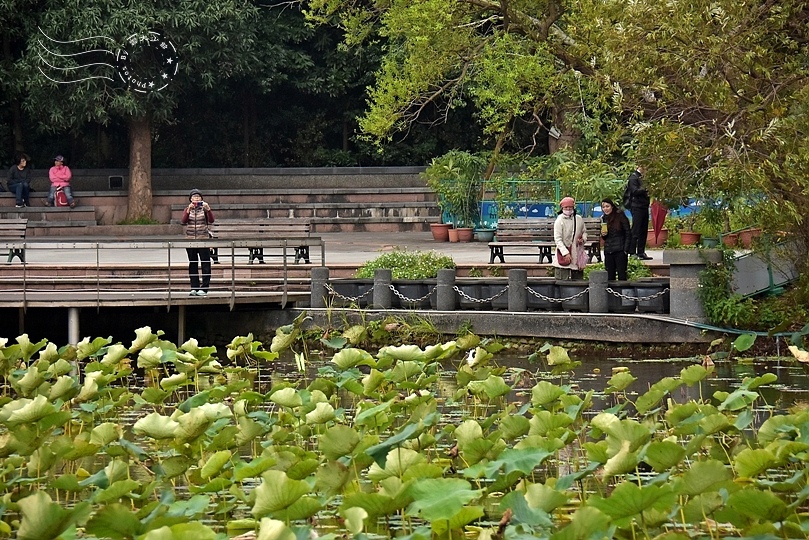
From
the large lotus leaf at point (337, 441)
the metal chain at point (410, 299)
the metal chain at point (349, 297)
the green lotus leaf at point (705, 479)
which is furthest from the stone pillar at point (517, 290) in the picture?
the green lotus leaf at point (705, 479)

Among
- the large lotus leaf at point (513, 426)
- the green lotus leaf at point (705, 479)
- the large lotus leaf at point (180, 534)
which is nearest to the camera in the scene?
the large lotus leaf at point (180, 534)

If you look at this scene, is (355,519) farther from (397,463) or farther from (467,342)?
(467,342)

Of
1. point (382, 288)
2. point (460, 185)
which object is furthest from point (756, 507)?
point (460, 185)

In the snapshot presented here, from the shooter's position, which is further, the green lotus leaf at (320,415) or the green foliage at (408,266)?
the green foliage at (408,266)

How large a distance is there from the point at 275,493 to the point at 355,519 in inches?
19.5

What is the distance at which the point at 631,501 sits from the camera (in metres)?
6.27

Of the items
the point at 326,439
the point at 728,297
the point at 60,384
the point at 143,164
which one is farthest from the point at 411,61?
the point at 326,439

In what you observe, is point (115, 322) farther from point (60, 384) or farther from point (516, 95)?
point (60, 384)

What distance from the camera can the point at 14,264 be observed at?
771 inches

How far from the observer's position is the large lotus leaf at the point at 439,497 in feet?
20.7

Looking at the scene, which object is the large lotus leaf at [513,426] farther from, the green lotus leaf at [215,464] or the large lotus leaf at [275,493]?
the large lotus leaf at [275,493]

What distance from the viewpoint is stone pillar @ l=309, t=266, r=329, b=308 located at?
19234 mm

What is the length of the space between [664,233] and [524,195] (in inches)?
160

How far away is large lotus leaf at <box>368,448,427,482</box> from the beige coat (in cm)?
1102
